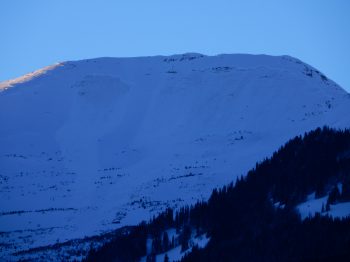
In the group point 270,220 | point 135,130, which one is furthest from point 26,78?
point 270,220

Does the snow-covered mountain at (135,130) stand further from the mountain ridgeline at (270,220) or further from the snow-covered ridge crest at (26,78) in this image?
the mountain ridgeline at (270,220)

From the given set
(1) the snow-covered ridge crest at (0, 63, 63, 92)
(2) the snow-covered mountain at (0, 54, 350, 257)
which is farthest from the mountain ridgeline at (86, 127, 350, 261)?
(1) the snow-covered ridge crest at (0, 63, 63, 92)

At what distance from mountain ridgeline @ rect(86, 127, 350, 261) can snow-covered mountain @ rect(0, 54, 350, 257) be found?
9.69 m

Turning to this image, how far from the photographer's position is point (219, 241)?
140ft

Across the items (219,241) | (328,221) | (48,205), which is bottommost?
(48,205)

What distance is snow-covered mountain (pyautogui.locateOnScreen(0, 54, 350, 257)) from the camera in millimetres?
63062

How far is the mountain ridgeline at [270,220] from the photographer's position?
120 ft

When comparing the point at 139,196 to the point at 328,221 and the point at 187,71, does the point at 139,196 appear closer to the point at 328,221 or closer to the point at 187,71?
the point at 328,221

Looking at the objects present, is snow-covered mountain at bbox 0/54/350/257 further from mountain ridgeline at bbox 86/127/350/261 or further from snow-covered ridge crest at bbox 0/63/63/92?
mountain ridgeline at bbox 86/127/350/261

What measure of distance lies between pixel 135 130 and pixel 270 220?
4834 centimetres

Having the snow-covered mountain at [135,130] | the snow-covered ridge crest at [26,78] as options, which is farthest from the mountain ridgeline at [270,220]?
the snow-covered ridge crest at [26,78]

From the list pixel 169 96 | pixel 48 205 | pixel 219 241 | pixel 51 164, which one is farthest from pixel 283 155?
pixel 169 96

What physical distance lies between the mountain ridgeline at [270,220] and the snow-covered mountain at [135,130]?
31.8 feet

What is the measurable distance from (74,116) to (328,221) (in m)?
63.6
